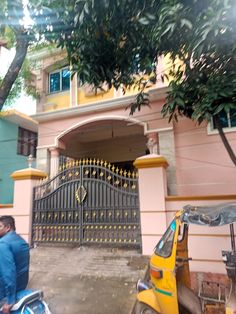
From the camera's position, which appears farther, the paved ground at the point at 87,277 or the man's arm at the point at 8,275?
Answer: the paved ground at the point at 87,277

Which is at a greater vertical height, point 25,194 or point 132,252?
point 25,194

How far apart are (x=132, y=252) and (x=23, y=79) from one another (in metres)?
7.31

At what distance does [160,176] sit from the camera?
17.6 ft

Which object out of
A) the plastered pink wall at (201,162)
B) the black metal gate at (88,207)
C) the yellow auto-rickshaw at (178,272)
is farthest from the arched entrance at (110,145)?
the yellow auto-rickshaw at (178,272)

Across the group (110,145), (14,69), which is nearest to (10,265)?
(14,69)

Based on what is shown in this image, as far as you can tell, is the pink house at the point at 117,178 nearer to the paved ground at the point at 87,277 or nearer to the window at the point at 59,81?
the window at the point at 59,81

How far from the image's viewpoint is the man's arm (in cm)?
263

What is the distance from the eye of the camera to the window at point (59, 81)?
9906mm

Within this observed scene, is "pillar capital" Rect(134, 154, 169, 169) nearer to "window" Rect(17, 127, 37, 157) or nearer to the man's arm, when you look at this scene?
the man's arm

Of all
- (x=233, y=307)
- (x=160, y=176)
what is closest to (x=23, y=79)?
(x=160, y=176)

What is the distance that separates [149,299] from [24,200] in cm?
436

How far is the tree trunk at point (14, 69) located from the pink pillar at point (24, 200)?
1822 millimetres

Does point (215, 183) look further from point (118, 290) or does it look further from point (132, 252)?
point (118, 290)

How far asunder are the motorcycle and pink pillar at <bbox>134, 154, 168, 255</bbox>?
2.69 meters
